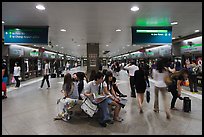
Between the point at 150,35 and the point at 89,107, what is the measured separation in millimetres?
4629

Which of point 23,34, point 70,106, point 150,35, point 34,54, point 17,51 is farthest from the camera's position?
point 34,54

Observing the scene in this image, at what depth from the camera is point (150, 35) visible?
23.1ft

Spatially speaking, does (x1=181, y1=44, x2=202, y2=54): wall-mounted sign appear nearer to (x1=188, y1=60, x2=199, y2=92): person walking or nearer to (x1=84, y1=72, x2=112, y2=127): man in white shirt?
(x1=188, y1=60, x2=199, y2=92): person walking

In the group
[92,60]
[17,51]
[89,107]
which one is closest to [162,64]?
[89,107]

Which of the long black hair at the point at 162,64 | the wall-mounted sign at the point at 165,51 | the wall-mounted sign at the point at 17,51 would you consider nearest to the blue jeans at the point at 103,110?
the long black hair at the point at 162,64

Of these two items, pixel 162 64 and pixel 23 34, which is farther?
pixel 23 34

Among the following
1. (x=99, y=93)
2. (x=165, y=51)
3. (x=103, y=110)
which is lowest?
(x=103, y=110)

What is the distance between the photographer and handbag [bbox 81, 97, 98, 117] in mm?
3912

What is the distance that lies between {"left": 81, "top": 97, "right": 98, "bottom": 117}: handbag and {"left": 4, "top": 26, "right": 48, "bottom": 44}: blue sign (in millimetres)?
4366

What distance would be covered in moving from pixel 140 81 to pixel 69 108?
2.26 meters

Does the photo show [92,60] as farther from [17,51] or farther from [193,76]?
[193,76]

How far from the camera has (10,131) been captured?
358 centimetres

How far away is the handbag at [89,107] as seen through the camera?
3.91 m

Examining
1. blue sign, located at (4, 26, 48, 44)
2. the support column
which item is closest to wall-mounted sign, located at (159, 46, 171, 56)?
the support column
